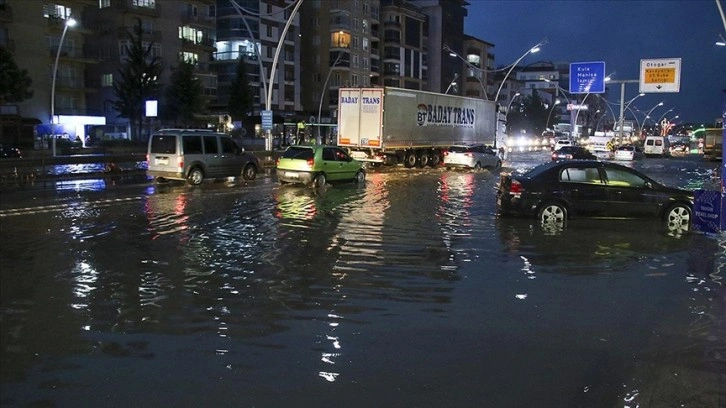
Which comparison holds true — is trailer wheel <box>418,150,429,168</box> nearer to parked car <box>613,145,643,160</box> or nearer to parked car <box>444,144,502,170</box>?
parked car <box>444,144,502,170</box>

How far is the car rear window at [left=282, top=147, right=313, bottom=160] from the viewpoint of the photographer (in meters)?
23.8

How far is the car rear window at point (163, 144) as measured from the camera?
2412 cm

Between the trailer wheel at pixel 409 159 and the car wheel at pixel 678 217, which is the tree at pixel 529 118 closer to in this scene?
the trailer wheel at pixel 409 159

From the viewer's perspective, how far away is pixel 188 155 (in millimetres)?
24141

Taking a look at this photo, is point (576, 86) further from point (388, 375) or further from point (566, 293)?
point (388, 375)

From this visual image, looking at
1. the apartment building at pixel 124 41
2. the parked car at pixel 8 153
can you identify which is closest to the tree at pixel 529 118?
the apartment building at pixel 124 41

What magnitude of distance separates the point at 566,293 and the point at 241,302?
13.0 feet

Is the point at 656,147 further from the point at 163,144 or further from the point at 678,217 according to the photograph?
the point at 678,217

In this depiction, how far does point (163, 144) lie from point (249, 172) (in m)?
3.79

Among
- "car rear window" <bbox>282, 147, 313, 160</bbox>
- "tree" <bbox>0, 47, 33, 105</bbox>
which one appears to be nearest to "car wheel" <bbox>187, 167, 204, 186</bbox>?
"car rear window" <bbox>282, 147, 313, 160</bbox>

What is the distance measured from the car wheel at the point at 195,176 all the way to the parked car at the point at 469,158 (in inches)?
649

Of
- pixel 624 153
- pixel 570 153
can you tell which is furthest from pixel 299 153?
pixel 624 153

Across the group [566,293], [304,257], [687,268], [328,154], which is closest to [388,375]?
[566,293]

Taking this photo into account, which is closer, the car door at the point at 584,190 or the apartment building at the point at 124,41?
the car door at the point at 584,190
